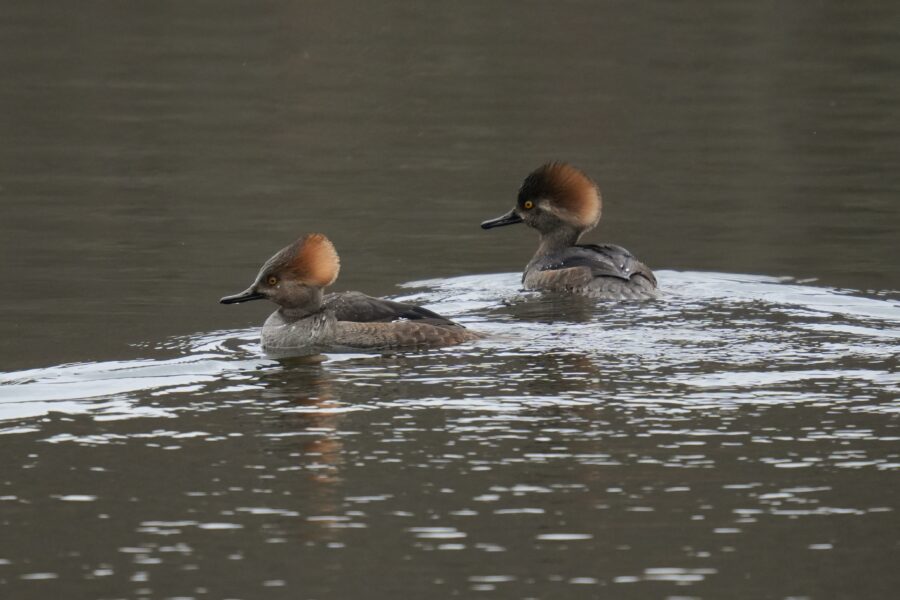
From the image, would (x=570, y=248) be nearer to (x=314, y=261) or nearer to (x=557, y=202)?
(x=557, y=202)

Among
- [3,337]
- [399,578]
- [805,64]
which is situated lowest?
[399,578]

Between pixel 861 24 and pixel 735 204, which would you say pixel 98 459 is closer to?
pixel 735 204

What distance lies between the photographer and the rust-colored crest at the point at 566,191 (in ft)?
47.3

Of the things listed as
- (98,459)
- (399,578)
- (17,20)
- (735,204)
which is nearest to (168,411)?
(98,459)

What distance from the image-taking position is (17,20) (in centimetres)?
3186

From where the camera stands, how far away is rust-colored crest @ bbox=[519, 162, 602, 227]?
14.4 meters

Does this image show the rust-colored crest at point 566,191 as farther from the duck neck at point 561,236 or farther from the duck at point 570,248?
the duck neck at point 561,236

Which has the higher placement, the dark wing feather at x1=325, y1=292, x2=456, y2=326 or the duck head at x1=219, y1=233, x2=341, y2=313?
the duck head at x1=219, y1=233, x2=341, y2=313

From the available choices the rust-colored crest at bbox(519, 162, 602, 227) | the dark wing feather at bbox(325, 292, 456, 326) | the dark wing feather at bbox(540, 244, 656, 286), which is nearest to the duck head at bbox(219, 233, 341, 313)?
the dark wing feather at bbox(325, 292, 456, 326)

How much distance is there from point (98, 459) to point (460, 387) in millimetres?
2132

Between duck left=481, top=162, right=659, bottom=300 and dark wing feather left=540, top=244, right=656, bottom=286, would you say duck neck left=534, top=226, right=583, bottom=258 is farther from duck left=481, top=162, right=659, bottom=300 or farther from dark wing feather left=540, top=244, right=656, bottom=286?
dark wing feather left=540, top=244, right=656, bottom=286

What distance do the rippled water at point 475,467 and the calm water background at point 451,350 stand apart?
0.8 inches

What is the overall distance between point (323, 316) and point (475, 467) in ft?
10.6

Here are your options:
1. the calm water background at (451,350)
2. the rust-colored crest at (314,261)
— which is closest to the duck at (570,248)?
the calm water background at (451,350)
